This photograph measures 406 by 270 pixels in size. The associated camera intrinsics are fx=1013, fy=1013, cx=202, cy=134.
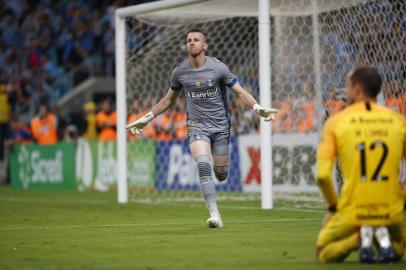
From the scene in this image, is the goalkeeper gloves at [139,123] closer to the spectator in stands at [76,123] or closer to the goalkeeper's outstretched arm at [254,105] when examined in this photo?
the goalkeeper's outstretched arm at [254,105]

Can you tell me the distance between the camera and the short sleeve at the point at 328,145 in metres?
6.70

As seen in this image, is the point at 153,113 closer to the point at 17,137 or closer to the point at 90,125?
the point at 90,125

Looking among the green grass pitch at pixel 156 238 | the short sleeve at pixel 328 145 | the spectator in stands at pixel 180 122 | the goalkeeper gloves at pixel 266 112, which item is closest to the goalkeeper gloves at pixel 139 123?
the green grass pitch at pixel 156 238

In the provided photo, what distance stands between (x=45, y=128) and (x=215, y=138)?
1427 centimetres

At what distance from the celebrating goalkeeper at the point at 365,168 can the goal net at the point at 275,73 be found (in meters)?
6.81

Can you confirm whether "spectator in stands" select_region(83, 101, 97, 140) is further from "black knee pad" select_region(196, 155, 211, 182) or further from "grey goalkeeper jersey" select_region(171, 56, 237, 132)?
"black knee pad" select_region(196, 155, 211, 182)

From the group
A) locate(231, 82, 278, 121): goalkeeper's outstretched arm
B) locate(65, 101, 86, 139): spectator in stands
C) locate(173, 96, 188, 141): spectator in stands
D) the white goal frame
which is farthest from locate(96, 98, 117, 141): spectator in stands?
locate(231, 82, 278, 121): goalkeeper's outstretched arm

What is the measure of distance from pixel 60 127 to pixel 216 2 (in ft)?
39.8

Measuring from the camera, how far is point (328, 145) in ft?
22.1

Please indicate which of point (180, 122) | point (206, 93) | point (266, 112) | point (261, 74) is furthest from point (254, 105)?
point (180, 122)

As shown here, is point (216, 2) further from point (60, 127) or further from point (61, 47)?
point (61, 47)

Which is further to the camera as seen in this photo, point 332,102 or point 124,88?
point 124,88

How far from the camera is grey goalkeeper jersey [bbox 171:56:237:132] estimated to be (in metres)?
11.1

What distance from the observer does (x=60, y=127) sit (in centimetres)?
2684
